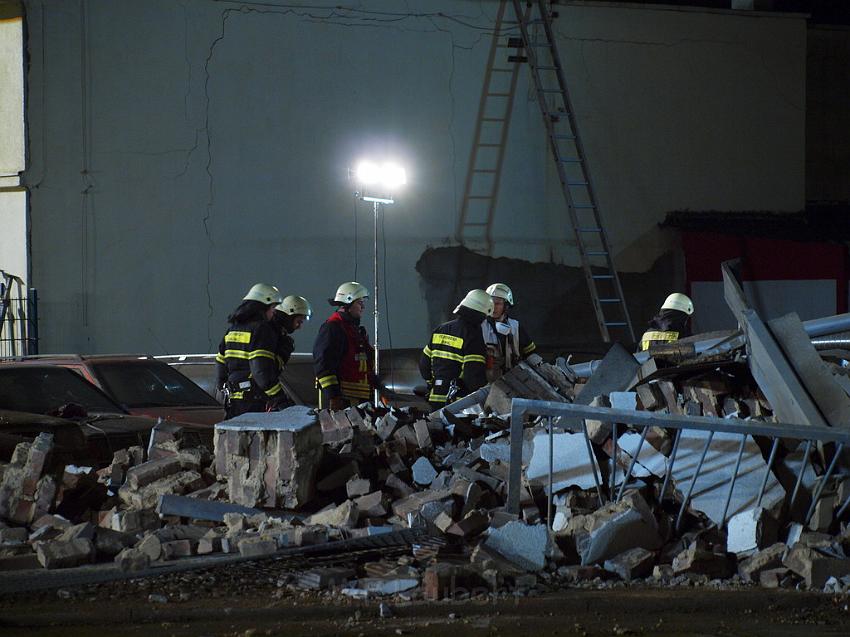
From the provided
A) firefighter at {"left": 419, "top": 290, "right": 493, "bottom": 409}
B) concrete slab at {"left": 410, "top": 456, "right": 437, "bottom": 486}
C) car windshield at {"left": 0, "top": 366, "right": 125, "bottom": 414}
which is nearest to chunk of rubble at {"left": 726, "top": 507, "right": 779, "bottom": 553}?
concrete slab at {"left": 410, "top": 456, "right": 437, "bottom": 486}

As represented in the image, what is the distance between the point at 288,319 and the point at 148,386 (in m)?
1.29

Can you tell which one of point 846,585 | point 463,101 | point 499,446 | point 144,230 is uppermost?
point 463,101

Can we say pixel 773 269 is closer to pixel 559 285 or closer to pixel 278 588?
pixel 559 285

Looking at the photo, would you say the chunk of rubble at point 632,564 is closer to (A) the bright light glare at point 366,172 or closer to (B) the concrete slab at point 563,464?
(B) the concrete slab at point 563,464

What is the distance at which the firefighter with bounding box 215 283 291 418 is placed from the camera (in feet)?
27.5

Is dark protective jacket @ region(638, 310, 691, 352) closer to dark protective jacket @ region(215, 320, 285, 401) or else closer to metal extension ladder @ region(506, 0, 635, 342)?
dark protective jacket @ region(215, 320, 285, 401)

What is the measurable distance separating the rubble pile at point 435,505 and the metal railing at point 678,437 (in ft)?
0.24

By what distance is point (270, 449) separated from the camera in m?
6.05

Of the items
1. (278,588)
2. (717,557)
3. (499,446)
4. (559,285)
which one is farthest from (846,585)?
(559,285)

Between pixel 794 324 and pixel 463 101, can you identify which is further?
pixel 463 101

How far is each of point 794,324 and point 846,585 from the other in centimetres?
179

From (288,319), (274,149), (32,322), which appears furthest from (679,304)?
(32,322)

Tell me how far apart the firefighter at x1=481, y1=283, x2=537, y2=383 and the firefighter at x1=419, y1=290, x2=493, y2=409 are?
49 cm

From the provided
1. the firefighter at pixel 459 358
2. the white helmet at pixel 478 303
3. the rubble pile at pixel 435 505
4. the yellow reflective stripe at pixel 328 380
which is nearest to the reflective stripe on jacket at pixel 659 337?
the white helmet at pixel 478 303
